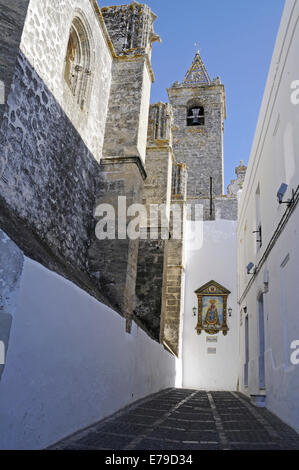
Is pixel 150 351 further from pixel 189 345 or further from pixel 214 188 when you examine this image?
pixel 214 188

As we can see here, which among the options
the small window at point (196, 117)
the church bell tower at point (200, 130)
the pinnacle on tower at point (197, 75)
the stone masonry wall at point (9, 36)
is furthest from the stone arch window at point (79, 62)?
the pinnacle on tower at point (197, 75)

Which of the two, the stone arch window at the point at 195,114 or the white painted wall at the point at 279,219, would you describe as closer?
the white painted wall at the point at 279,219

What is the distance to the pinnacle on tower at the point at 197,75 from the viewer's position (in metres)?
24.4

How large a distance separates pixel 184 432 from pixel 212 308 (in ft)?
36.6

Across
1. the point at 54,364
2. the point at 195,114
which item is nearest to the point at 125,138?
the point at 54,364

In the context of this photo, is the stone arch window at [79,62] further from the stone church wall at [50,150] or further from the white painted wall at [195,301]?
the white painted wall at [195,301]

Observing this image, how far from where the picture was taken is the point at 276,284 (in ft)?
20.8

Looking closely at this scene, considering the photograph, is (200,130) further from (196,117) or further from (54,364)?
(54,364)

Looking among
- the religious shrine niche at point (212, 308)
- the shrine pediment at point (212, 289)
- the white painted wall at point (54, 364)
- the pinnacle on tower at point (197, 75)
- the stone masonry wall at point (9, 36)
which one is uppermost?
the pinnacle on tower at point (197, 75)

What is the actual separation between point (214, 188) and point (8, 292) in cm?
1863

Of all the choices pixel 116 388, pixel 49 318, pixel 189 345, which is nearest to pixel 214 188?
pixel 189 345

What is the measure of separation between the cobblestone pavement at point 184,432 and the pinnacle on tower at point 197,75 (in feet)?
70.8

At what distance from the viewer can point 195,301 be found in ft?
51.5

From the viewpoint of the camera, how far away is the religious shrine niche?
593 inches
